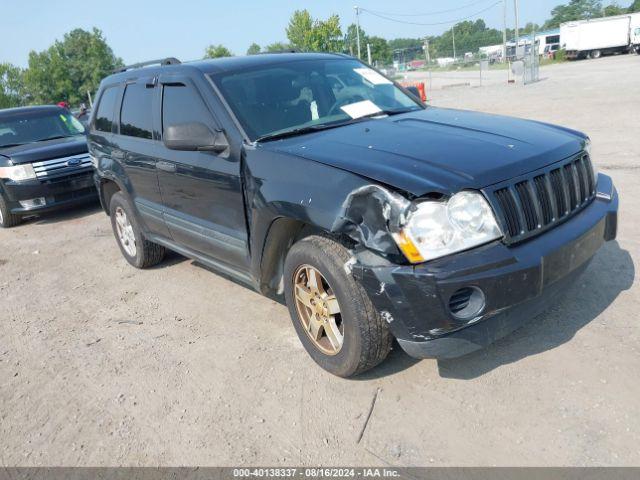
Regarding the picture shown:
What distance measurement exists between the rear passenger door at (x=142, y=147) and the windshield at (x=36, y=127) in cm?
497

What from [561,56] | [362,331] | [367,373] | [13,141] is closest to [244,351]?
[367,373]

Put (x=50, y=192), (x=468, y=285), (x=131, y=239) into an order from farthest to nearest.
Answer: (x=50, y=192) < (x=131, y=239) < (x=468, y=285)

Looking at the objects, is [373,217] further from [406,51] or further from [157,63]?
[406,51]

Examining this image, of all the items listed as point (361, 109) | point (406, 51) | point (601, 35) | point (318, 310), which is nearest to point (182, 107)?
point (361, 109)

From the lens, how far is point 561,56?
4825 cm

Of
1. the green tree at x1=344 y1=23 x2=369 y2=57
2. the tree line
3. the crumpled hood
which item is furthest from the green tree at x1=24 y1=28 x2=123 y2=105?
the crumpled hood

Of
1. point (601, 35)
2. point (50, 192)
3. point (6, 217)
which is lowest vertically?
point (6, 217)

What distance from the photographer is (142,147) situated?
4.69m

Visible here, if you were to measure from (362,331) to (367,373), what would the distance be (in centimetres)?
52

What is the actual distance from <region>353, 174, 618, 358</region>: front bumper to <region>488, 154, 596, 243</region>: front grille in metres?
0.08

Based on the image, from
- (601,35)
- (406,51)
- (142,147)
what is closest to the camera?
(142,147)

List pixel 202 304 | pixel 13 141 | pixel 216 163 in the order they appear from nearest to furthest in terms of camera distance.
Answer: pixel 216 163, pixel 202 304, pixel 13 141

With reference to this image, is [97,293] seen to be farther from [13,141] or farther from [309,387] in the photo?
[13,141]

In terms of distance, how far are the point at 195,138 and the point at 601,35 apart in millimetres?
49281
